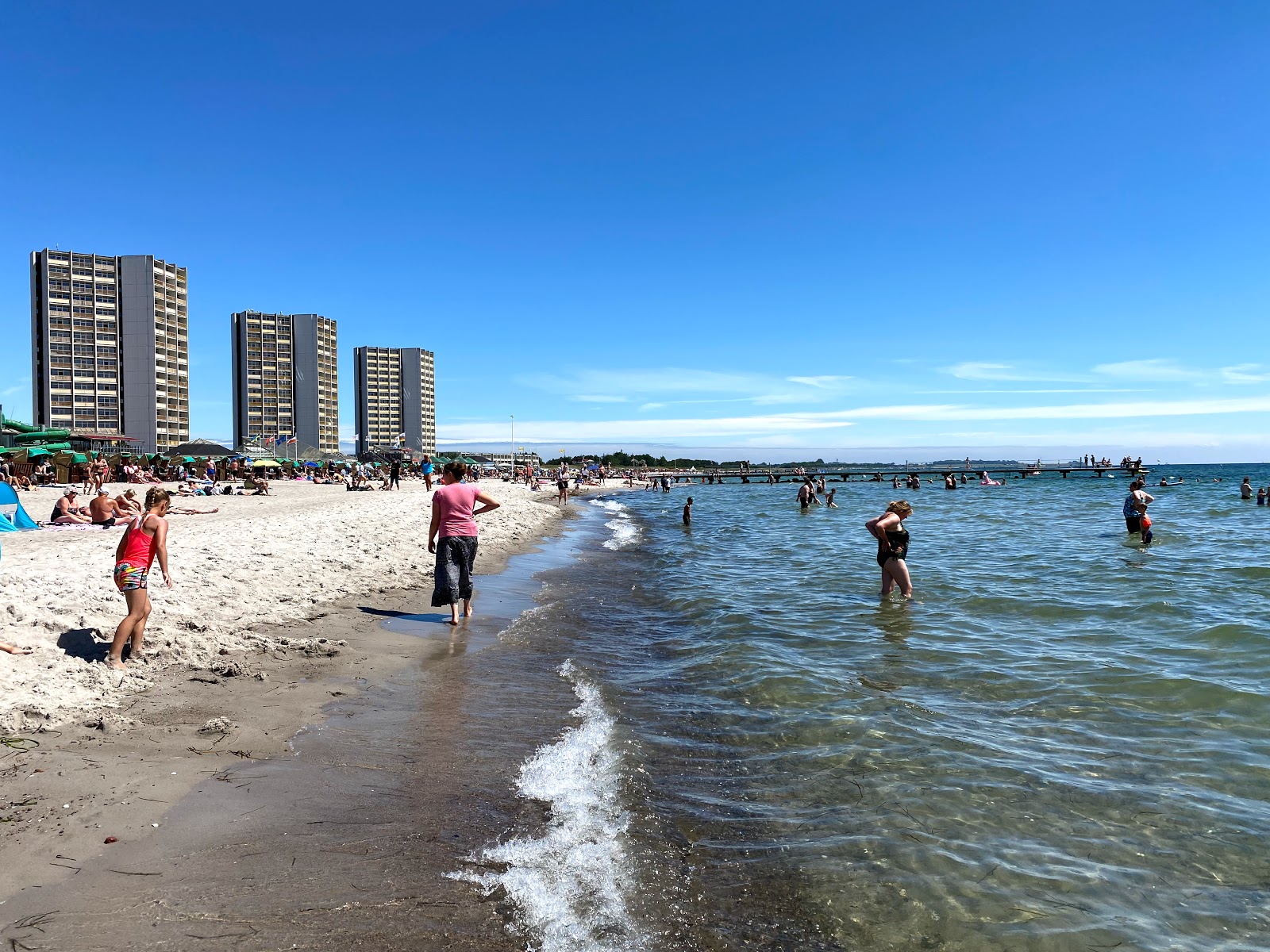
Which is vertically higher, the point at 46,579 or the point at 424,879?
the point at 46,579

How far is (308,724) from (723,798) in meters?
2.96

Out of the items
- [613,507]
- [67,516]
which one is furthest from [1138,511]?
[613,507]

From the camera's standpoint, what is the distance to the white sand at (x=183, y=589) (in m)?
5.15

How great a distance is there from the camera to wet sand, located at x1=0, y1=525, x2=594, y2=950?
2.82 meters

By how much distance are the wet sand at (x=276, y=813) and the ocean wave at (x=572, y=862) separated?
0.13 meters

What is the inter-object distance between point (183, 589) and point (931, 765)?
756cm

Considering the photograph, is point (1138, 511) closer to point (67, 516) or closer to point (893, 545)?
point (893, 545)

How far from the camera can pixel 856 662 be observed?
729cm

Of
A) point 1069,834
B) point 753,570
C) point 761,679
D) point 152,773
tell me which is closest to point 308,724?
point 152,773

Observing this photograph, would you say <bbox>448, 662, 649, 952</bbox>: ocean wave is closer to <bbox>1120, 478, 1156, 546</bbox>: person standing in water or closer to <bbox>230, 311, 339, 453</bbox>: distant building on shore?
<bbox>1120, 478, 1156, 546</bbox>: person standing in water

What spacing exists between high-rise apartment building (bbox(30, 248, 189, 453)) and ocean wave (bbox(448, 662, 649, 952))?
10245 centimetres

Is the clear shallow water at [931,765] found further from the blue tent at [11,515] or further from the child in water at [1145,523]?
the child in water at [1145,523]

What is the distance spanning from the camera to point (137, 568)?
563 cm

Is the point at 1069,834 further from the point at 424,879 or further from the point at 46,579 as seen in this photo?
the point at 46,579
